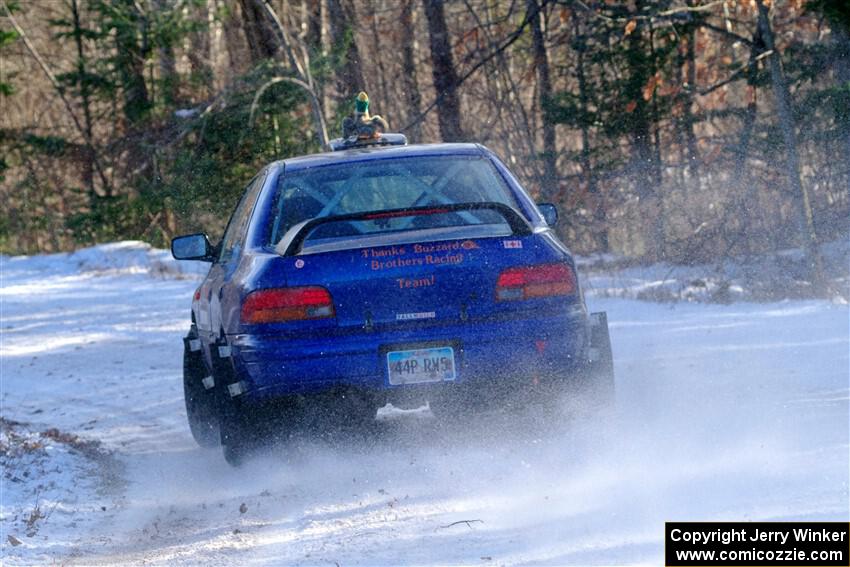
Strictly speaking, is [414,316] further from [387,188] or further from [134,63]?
[134,63]

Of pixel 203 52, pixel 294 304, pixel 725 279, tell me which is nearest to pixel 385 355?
pixel 294 304

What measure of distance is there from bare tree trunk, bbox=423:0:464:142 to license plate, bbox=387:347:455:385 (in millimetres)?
17502

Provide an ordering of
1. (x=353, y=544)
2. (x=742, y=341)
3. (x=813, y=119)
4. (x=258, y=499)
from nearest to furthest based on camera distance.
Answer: (x=353, y=544) → (x=258, y=499) → (x=742, y=341) → (x=813, y=119)

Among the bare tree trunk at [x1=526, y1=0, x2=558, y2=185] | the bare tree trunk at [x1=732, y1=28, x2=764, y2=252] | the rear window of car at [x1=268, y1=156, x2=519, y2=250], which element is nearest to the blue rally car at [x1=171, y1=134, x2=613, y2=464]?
the rear window of car at [x1=268, y1=156, x2=519, y2=250]

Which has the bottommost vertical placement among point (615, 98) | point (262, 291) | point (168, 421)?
point (168, 421)

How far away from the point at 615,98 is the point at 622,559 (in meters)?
16.8

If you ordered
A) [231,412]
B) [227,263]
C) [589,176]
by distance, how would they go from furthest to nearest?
[589,176], [227,263], [231,412]

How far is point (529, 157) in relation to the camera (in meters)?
22.7

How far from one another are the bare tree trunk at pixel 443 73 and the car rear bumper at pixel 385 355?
1740 cm

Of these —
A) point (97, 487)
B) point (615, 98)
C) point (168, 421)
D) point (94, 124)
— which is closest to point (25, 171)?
point (94, 124)

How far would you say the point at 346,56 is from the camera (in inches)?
999

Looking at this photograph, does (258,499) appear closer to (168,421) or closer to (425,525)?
(425,525)

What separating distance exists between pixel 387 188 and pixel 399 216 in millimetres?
774

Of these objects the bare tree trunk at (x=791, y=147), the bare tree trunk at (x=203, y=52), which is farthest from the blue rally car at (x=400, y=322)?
the bare tree trunk at (x=203, y=52)
